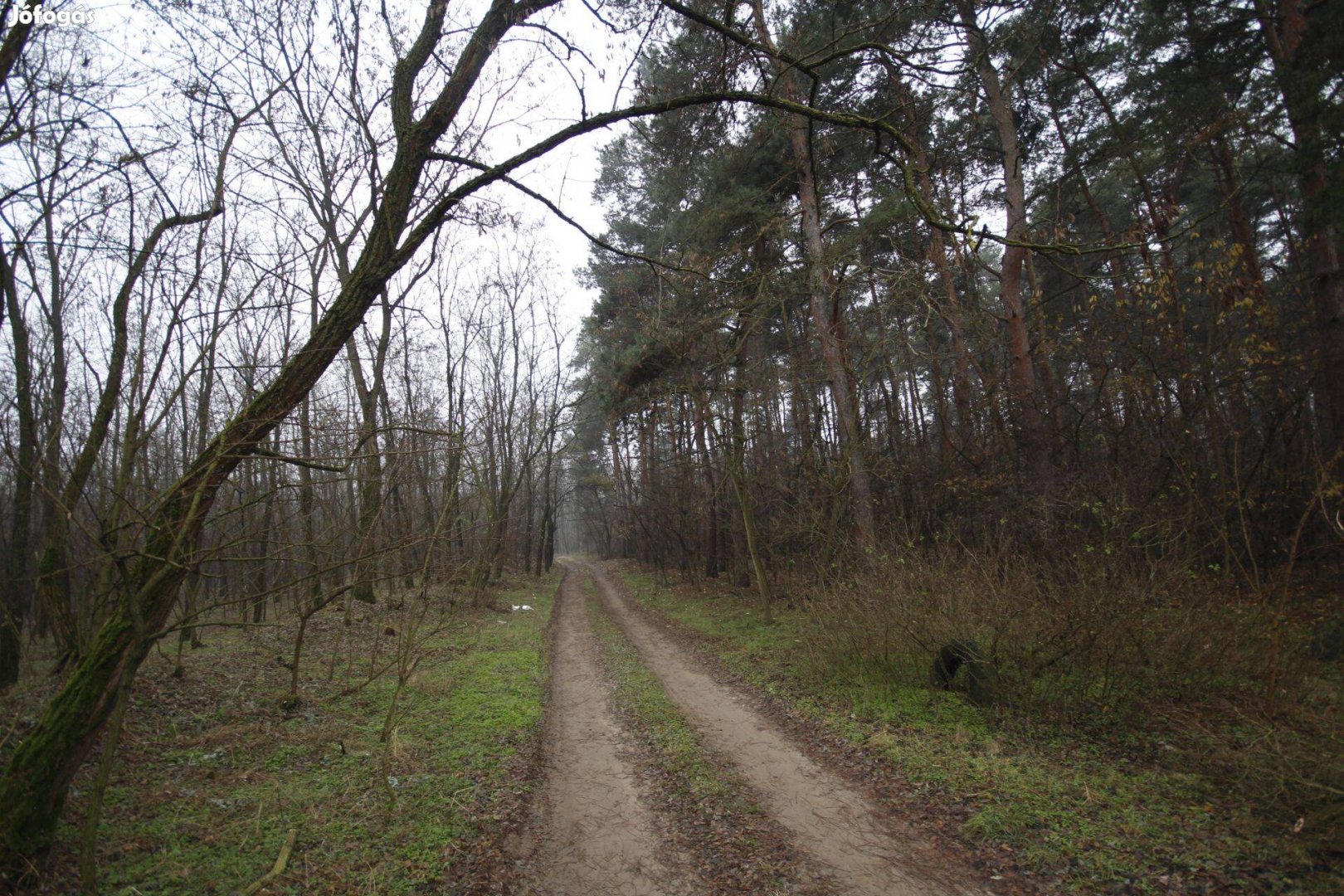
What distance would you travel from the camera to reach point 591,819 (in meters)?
4.67

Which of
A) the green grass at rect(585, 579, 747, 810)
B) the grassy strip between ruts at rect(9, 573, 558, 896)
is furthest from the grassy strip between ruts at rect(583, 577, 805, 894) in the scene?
the grassy strip between ruts at rect(9, 573, 558, 896)

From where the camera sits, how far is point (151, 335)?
31.3ft

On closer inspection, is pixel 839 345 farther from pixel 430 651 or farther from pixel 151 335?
pixel 151 335

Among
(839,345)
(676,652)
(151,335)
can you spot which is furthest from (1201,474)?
(151,335)

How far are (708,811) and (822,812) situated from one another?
0.84 meters

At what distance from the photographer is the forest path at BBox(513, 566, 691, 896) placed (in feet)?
12.6

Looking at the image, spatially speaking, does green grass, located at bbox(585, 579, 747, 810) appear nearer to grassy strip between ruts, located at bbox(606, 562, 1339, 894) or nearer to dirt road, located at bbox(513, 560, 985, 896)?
dirt road, located at bbox(513, 560, 985, 896)

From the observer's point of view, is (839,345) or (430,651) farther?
(839,345)

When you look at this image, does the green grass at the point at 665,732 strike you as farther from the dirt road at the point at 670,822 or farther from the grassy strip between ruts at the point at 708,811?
the dirt road at the point at 670,822

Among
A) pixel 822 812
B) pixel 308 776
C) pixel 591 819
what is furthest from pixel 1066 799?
pixel 308 776

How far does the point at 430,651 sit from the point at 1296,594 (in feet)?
43.0

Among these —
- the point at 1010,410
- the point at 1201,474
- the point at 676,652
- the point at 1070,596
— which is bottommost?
the point at 676,652

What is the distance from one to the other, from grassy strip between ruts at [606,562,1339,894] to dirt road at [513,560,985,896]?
54 cm

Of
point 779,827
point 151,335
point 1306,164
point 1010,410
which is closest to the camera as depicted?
point 779,827
